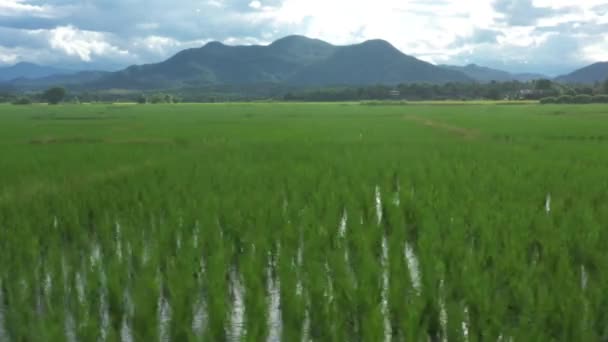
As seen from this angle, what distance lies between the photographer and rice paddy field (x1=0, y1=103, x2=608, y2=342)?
3355 millimetres

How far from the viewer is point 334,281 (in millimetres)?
3887

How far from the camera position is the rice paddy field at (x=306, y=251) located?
3355 millimetres

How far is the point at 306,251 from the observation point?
4.71 metres

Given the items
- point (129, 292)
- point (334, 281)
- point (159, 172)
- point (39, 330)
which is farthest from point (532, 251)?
point (159, 172)

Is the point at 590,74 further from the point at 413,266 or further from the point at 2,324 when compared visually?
the point at 2,324

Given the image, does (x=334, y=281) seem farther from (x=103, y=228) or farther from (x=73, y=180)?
(x=73, y=180)

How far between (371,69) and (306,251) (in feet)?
593

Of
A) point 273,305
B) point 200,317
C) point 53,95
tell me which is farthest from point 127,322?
point 53,95

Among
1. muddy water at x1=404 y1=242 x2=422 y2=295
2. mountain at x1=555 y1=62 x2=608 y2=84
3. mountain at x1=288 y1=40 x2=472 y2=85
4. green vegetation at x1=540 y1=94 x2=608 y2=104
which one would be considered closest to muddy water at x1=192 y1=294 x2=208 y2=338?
muddy water at x1=404 y1=242 x2=422 y2=295

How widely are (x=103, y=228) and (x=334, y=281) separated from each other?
8.58 ft

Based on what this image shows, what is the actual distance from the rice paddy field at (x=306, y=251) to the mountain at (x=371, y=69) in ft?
508

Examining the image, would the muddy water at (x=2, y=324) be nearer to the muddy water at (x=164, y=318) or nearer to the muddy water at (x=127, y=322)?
the muddy water at (x=127, y=322)

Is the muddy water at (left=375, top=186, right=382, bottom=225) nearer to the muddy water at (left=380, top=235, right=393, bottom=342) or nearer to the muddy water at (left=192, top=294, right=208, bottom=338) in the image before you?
the muddy water at (left=380, top=235, right=393, bottom=342)

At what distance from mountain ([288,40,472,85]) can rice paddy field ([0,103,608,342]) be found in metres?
155
